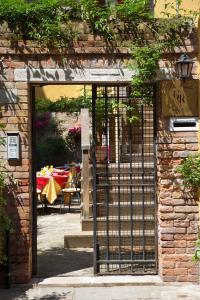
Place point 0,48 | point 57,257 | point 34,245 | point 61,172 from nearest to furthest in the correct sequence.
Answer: point 0,48 → point 34,245 → point 57,257 → point 61,172

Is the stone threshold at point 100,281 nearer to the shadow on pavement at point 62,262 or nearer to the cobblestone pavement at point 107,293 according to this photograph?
the cobblestone pavement at point 107,293

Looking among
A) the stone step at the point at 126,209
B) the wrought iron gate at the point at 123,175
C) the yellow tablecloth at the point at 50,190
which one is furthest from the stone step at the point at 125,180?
the yellow tablecloth at the point at 50,190

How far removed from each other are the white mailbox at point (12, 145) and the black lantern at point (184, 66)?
2.32 meters

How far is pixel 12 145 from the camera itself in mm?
6805

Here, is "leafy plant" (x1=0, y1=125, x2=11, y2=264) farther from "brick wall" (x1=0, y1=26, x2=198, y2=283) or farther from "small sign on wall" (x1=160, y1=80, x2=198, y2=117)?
"small sign on wall" (x1=160, y1=80, x2=198, y2=117)

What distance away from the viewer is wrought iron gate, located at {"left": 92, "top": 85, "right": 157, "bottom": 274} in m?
7.22

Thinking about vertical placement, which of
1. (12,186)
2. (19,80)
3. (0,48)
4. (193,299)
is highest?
(0,48)

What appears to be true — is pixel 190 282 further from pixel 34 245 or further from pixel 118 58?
pixel 118 58

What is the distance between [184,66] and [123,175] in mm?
1963

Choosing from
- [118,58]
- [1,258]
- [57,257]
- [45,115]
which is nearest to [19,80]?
[118,58]

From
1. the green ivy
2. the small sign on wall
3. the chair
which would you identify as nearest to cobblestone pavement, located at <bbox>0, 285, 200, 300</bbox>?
the small sign on wall

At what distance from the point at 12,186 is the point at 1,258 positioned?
970 millimetres

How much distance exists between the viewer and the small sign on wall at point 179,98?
6.86m

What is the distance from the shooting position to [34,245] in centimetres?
732
